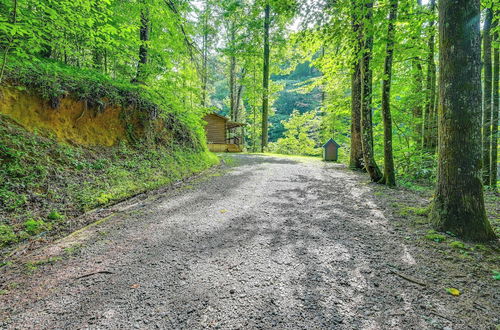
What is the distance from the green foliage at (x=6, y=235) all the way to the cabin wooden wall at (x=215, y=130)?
61.5 ft

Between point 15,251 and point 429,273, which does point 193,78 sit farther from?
point 429,273

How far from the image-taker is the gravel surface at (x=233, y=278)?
155cm

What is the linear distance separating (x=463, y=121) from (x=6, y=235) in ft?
18.7

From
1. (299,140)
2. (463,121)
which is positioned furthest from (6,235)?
(299,140)

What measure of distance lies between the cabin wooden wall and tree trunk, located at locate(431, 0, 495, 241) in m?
19.3

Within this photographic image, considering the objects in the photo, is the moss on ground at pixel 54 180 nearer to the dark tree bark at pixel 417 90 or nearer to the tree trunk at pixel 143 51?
the tree trunk at pixel 143 51

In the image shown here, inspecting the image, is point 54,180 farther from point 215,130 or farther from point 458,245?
point 215,130

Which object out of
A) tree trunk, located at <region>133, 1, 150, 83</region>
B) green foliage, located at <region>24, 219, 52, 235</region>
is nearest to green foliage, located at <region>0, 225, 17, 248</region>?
green foliage, located at <region>24, 219, 52, 235</region>

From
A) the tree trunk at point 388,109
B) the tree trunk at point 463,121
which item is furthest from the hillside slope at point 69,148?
the tree trunk at point 388,109

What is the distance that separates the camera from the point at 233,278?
2.01 m

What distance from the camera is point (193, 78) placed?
7352 mm

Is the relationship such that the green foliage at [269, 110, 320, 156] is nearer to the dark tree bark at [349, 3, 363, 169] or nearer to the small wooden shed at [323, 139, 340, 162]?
the small wooden shed at [323, 139, 340, 162]

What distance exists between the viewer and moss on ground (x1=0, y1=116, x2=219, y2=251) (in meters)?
2.89

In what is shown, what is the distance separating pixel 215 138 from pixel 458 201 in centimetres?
1966
